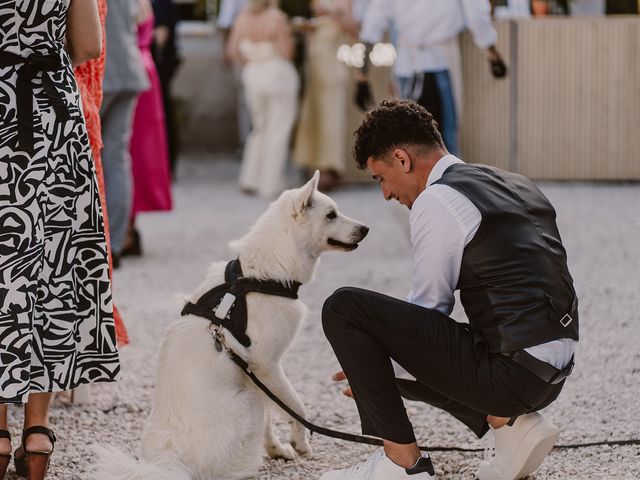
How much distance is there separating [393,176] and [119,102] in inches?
150

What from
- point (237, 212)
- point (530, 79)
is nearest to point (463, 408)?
point (237, 212)

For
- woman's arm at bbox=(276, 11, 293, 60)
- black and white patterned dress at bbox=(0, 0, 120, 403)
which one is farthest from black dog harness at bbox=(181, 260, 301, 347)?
woman's arm at bbox=(276, 11, 293, 60)

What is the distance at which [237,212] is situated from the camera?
33.4 ft

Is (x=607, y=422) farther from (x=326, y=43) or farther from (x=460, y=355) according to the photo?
(x=326, y=43)

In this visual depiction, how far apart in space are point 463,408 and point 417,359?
37 cm

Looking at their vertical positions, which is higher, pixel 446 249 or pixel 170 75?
Result: pixel 446 249

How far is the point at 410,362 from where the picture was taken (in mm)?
3537

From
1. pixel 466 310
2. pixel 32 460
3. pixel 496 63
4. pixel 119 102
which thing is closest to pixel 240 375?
pixel 32 460

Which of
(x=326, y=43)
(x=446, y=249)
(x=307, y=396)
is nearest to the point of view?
(x=446, y=249)

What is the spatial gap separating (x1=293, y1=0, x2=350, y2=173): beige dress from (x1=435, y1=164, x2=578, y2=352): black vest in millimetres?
7702

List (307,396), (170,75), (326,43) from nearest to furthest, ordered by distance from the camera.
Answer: (307,396) → (326,43) → (170,75)

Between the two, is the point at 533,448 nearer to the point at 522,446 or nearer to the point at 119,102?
the point at 522,446

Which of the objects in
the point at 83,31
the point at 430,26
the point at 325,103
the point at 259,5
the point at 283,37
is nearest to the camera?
the point at 83,31

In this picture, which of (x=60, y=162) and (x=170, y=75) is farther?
(x=170, y=75)
